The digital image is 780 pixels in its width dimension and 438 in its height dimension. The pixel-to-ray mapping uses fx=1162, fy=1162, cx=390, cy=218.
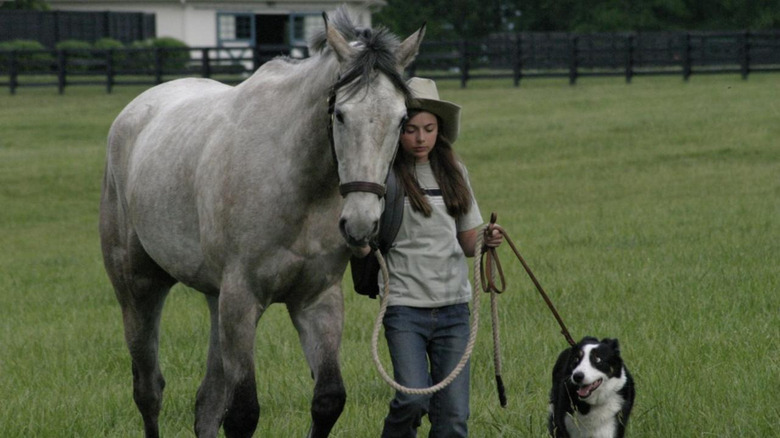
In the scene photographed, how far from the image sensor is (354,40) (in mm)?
4836

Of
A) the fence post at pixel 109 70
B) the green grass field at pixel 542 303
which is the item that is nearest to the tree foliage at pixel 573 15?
the fence post at pixel 109 70

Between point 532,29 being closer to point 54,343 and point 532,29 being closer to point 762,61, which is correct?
point 762,61

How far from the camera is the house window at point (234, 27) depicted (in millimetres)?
45719

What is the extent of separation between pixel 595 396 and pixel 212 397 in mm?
2036

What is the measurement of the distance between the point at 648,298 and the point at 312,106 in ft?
14.1

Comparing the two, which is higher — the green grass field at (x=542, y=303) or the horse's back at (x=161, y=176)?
the horse's back at (x=161, y=176)

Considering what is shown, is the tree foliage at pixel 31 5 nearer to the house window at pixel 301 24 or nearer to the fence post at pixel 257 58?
the house window at pixel 301 24

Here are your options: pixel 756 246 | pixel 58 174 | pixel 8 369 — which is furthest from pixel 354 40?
pixel 58 174

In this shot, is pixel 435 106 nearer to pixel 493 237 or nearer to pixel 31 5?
pixel 493 237

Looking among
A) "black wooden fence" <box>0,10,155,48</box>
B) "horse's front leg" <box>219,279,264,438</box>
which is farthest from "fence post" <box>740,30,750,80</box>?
"horse's front leg" <box>219,279,264,438</box>

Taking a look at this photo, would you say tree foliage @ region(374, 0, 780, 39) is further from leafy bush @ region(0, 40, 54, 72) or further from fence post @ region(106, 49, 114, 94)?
fence post @ region(106, 49, 114, 94)

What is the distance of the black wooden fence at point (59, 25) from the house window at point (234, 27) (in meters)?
3.37

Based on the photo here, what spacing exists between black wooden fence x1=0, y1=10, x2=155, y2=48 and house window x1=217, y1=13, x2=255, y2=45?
3372mm

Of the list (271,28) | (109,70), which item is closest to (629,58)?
(109,70)
